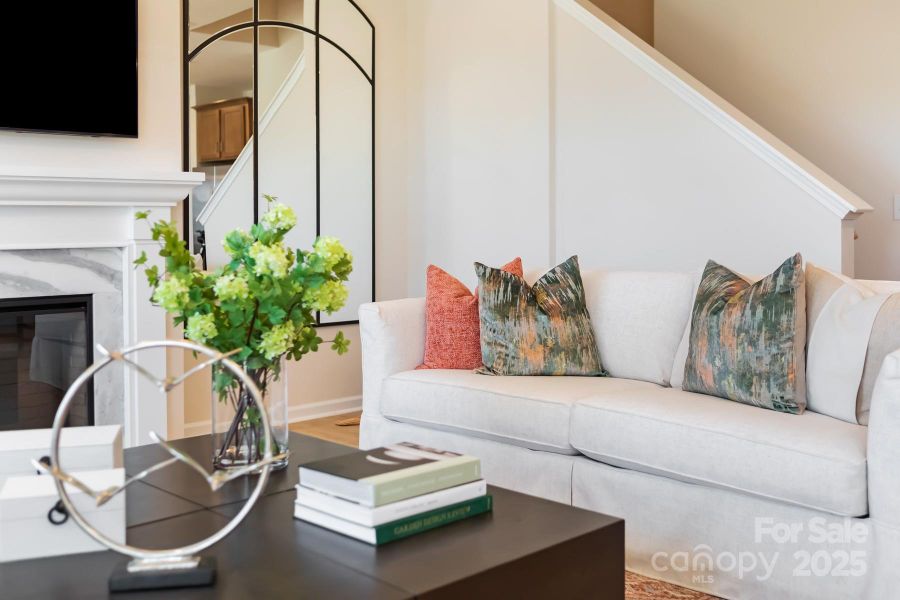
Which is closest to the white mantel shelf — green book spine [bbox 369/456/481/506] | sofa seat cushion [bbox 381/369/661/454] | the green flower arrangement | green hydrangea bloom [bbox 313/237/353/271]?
sofa seat cushion [bbox 381/369/661/454]

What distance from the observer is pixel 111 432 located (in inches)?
68.6

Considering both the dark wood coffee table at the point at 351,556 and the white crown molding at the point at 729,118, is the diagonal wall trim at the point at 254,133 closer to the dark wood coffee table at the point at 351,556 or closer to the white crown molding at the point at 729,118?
the white crown molding at the point at 729,118

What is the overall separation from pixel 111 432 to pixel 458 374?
1.56 meters

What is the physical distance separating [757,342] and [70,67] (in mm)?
2785

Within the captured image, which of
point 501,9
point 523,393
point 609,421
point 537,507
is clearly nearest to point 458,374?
point 523,393

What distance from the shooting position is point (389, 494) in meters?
1.54

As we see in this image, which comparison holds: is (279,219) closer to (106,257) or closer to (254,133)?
(106,257)

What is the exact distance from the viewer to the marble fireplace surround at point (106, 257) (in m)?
3.46

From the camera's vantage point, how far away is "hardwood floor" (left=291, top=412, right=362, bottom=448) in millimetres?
4238

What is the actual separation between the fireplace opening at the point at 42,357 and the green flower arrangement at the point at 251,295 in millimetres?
1951

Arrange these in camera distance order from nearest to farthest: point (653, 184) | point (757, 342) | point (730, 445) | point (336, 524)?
point (336, 524), point (730, 445), point (757, 342), point (653, 184)

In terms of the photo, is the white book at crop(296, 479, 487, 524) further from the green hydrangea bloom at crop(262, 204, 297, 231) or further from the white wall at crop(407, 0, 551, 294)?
the white wall at crop(407, 0, 551, 294)

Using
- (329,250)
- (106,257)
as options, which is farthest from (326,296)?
(106,257)

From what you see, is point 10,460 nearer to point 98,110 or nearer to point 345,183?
point 98,110
